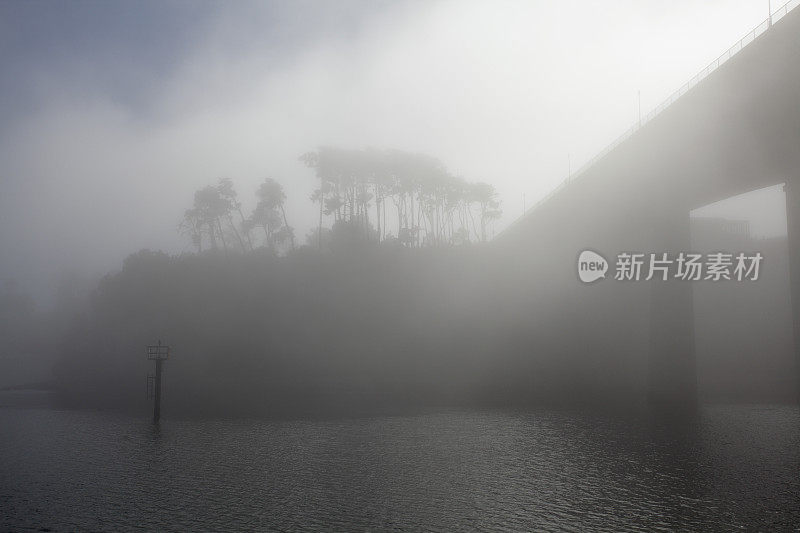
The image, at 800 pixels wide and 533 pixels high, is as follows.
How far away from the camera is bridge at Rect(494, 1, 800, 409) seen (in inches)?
1396

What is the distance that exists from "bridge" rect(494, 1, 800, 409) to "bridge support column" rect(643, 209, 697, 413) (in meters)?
0.10

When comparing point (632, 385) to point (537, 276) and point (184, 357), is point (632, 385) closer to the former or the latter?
point (537, 276)

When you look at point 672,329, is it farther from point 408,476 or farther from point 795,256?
point 408,476

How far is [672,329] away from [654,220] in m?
11.0

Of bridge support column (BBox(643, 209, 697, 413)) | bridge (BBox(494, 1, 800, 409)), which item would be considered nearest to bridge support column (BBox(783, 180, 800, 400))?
bridge (BBox(494, 1, 800, 409))

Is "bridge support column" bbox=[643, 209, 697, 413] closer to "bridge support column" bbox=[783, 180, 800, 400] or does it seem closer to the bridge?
the bridge

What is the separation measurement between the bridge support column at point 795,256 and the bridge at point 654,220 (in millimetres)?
80

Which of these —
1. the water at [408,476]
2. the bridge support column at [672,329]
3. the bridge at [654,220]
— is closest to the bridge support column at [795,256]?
the bridge at [654,220]

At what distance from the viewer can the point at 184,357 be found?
271 ft

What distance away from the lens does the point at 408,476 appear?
71.9 feet

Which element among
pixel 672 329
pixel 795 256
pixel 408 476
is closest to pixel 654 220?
pixel 672 329

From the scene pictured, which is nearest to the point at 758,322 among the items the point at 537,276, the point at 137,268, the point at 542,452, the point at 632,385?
the point at 632,385

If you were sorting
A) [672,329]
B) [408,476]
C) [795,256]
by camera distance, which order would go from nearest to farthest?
[408,476], [795,256], [672,329]

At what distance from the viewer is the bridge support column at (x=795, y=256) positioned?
35.8 metres
